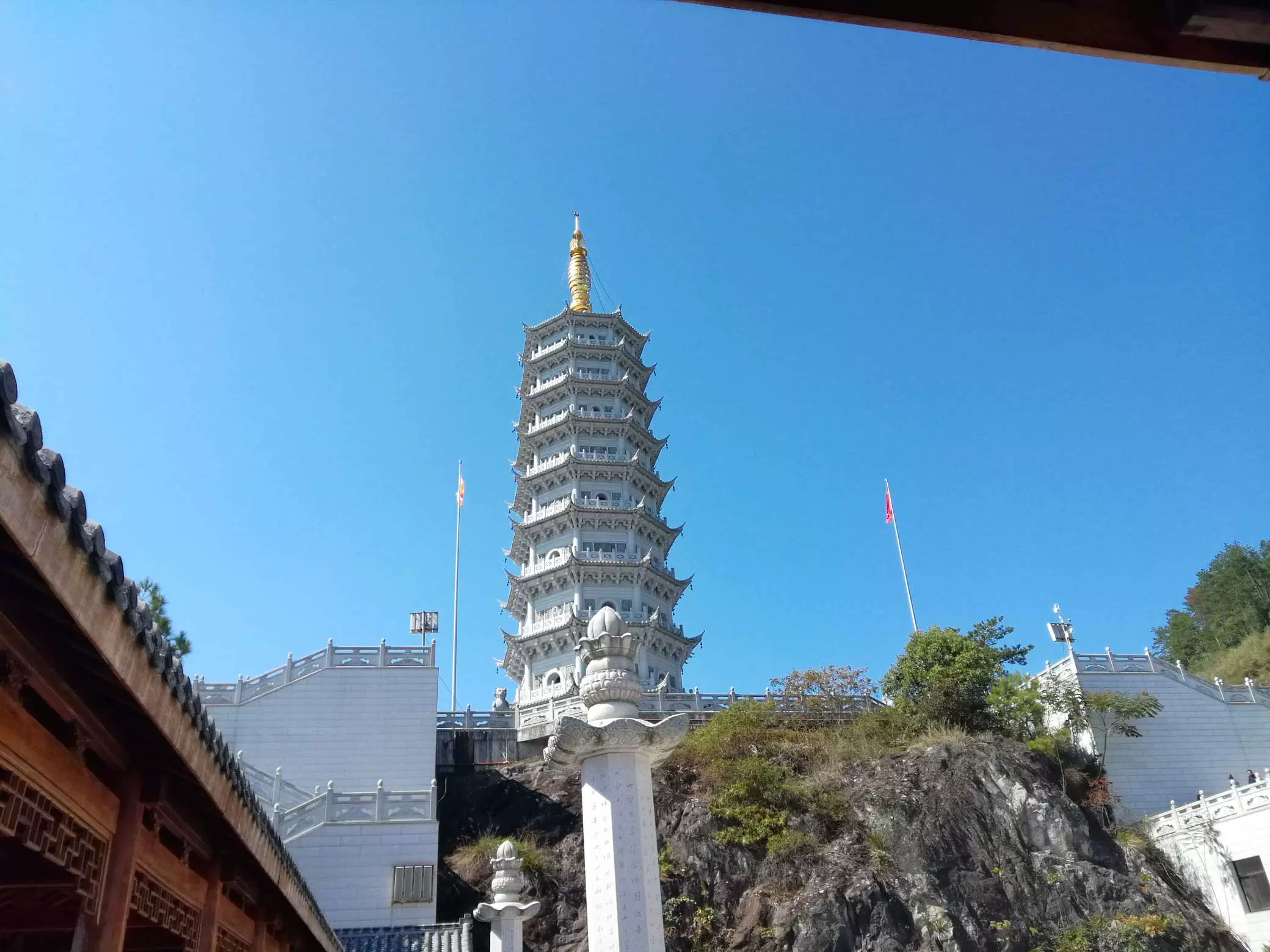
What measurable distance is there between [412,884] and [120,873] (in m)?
16.4

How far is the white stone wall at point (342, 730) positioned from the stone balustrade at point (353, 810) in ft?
6.96

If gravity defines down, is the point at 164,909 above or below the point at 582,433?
below

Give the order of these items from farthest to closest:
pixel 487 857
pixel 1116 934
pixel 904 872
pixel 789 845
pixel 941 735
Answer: pixel 941 735 < pixel 487 857 < pixel 789 845 < pixel 904 872 < pixel 1116 934

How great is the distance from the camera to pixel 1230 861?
21.6 meters

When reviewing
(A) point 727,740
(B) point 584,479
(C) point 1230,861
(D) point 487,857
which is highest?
(B) point 584,479

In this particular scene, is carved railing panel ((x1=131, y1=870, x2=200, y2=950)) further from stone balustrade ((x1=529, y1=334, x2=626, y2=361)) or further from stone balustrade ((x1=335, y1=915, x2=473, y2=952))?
stone balustrade ((x1=529, y1=334, x2=626, y2=361))

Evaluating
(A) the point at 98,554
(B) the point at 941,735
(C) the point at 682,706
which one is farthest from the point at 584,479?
(A) the point at 98,554

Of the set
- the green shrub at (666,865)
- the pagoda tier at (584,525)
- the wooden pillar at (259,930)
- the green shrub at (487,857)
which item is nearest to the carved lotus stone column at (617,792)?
the wooden pillar at (259,930)

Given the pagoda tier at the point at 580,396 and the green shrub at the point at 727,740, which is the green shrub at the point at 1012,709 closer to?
the green shrub at the point at 727,740

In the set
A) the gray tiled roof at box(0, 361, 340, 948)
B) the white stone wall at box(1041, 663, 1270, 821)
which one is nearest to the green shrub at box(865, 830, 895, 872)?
the white stone wall at box(1041, 663, 1270, 821)

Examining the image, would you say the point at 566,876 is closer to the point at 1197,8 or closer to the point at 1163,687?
the point at 1163,687

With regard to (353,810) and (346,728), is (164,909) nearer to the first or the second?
(353,810)

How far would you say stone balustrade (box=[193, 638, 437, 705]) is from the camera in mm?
23875

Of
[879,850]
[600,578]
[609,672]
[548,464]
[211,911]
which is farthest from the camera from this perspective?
[548,464]
